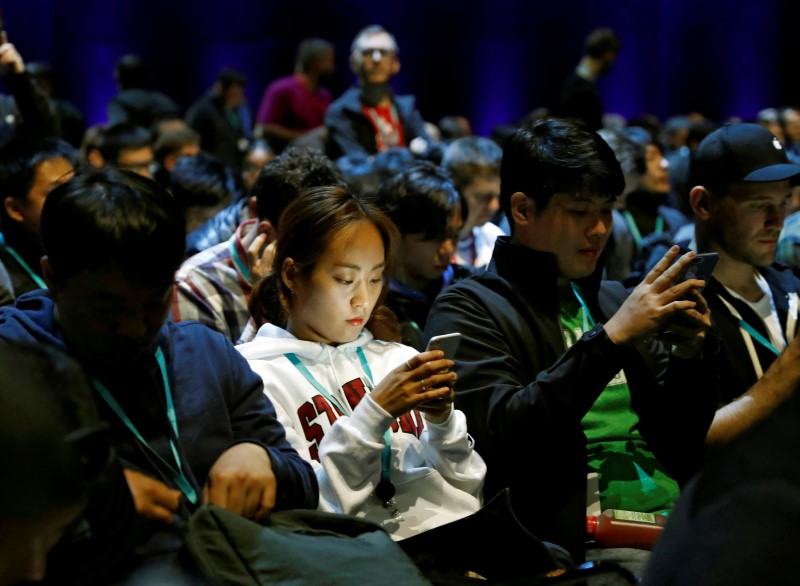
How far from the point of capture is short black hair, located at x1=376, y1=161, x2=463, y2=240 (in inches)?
143

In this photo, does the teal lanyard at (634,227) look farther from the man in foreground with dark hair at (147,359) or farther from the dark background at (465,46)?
the dark background at (465,46)

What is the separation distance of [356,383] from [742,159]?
1607 millimetres

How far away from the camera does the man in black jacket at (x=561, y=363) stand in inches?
99.6

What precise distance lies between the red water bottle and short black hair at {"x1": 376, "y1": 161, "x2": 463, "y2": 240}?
1329 millimetres

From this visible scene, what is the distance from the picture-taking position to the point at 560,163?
275 cm

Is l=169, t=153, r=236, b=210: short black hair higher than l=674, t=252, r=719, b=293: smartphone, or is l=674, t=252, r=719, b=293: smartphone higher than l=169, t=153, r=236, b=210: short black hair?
l=674, t=252, r=719, b=293: smartphone

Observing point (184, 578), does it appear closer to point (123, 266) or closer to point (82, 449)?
point (82, 449)

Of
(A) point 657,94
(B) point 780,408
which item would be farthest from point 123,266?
(A) point 657,94

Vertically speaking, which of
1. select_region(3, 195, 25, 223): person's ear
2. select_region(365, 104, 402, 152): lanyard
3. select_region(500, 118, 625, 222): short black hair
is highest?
select_region(500, 118, 625, 222): short black hair

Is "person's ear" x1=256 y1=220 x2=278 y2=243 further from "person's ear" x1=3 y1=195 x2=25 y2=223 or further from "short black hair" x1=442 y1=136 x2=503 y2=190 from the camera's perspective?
"short black hair" x1=442 y1=136 x2=503 y2=190

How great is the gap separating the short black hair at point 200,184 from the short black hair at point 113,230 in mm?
2834

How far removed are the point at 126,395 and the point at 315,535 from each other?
1.51ft

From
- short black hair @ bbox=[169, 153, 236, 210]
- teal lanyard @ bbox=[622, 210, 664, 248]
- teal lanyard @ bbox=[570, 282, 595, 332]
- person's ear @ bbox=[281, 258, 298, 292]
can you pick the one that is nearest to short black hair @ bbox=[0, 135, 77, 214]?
short black hair @ bbox=[169, 153, 236, 210]

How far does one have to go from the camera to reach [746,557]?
1.29 m
